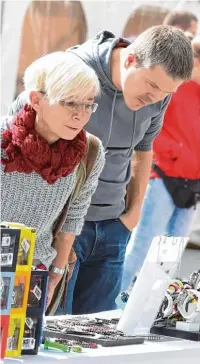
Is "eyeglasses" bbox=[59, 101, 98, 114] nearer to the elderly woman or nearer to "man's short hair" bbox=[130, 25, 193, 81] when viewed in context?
the elderly woman

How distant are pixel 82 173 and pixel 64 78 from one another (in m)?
0.33

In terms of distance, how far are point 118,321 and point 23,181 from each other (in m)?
0.41

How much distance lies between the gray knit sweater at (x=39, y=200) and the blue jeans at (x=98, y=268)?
1.67 ft

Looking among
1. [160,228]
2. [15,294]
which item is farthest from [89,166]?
[160,228]

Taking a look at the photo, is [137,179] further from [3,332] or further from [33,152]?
[3,332]

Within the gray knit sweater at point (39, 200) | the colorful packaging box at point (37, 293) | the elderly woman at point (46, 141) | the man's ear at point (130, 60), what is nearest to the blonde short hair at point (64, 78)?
the elderly woman at point (46, 141)

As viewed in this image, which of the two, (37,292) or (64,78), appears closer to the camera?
(37,292)

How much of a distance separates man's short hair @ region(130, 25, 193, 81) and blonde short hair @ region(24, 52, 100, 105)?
34 centimetres

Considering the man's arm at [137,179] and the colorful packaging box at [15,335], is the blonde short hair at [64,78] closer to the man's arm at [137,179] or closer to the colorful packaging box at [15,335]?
the colorful packaging box at [15,335]

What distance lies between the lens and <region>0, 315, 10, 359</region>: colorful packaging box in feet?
6.97

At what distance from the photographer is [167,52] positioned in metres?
2.87

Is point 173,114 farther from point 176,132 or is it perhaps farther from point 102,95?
point 102,95

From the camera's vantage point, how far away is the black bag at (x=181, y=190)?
468cm

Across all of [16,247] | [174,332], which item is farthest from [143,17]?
[16,247]
